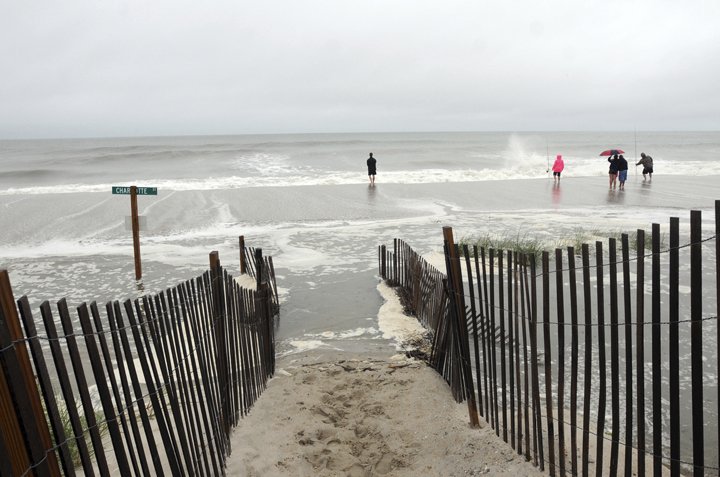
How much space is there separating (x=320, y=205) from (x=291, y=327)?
14.2 m

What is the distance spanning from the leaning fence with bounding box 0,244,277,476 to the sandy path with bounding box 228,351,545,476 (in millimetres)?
255

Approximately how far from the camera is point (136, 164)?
54500 mm

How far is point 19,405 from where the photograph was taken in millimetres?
1995

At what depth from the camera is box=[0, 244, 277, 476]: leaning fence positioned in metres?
2.01

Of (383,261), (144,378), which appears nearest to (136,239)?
(383,261)

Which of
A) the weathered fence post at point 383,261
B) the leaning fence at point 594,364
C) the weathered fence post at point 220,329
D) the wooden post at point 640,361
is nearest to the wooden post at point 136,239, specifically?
the weathered fence post at point 383,261

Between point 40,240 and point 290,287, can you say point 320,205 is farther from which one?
point 290,287

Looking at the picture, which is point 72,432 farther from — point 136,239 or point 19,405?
point 136,239

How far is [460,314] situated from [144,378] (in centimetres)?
256

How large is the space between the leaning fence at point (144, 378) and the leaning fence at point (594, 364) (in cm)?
195

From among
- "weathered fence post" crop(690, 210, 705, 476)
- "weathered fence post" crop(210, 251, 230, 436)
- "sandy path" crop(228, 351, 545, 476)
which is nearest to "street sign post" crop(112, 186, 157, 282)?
"sandy path" crop(228, 351, 545, 476)

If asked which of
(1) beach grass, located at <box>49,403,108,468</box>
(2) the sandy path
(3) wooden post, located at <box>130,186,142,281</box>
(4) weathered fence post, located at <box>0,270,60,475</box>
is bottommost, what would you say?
(2) the sandy path

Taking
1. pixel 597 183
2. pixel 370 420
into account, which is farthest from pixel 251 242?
pixel 597 183

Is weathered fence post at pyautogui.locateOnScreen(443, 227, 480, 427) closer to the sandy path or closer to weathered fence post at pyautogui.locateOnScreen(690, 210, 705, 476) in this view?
the sandy path
